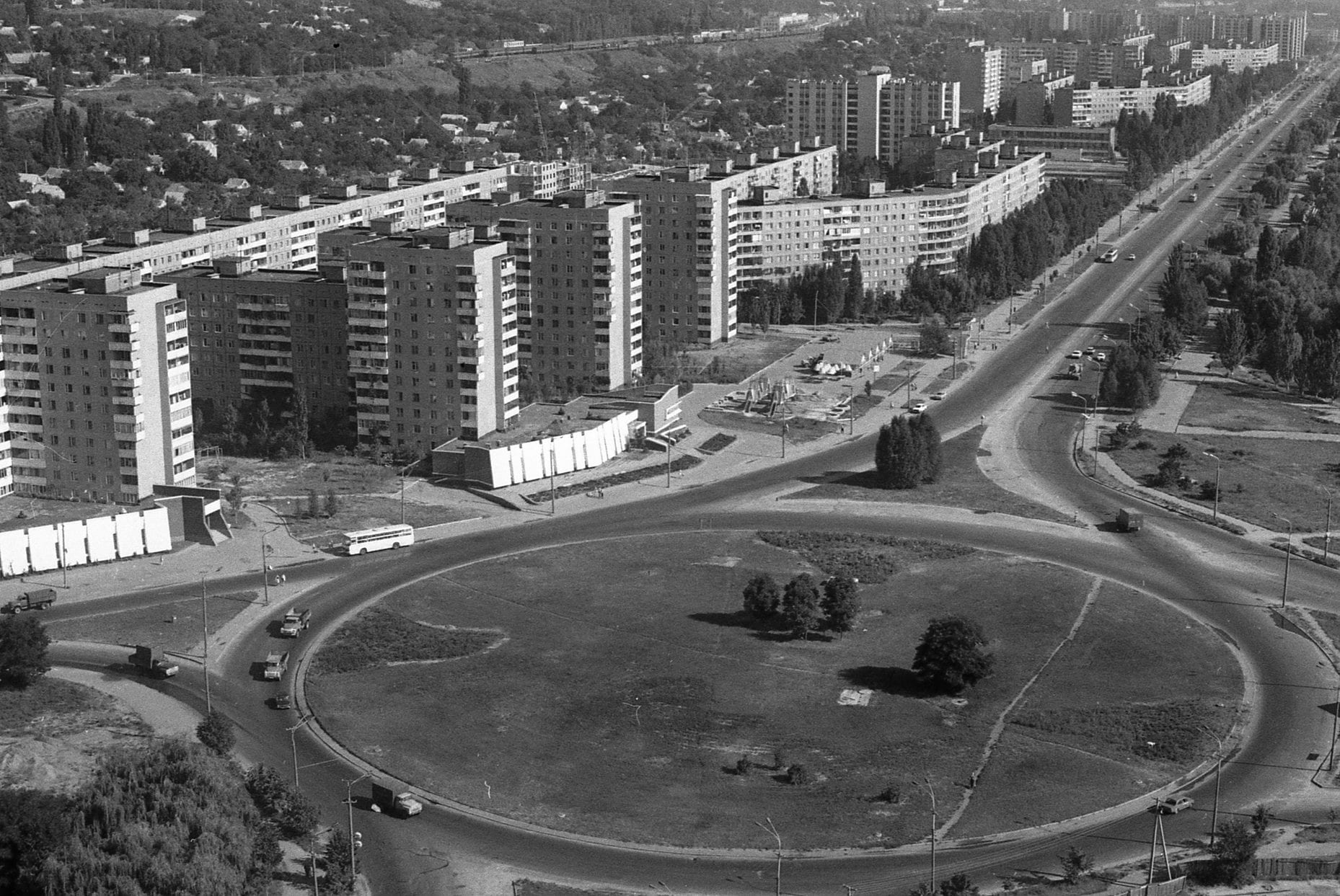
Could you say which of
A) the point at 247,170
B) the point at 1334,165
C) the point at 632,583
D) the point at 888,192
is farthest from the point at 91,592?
the point at 1334,165

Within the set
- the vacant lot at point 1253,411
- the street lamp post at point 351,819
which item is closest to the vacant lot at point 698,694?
the street lamp post at point 351,819

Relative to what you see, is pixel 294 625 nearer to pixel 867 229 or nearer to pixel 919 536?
pixel 919 536

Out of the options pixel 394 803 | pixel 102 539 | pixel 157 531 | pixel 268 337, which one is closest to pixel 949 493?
pixel 268 337

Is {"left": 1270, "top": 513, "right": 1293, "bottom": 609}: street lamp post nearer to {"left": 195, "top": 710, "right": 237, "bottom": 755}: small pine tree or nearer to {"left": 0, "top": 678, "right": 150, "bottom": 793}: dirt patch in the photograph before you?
{"left": 195, "top": 710, "right": 237, "bottom": 755}: small pine tree

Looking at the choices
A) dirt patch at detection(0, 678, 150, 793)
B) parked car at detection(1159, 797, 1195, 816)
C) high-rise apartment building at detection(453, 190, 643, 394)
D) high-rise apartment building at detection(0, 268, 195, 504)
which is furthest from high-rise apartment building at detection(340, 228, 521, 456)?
parked car at detection(1159, 797, 1195, 816)

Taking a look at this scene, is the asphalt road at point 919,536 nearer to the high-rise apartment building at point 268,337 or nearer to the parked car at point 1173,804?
the parked car at point 1173,804

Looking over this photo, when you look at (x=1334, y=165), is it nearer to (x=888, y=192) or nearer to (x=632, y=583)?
(x=888, y=192)
